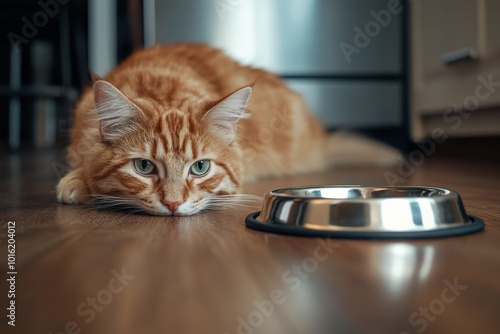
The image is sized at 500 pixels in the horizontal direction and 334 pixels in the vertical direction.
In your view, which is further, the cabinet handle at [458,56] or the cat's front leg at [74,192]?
the cabinet handle at [458,56]

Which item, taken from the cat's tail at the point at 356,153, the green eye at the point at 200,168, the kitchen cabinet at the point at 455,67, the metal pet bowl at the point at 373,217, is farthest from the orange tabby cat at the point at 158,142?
the kitchen cabinet at the point at 455,67

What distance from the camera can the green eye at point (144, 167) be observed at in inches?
51.4

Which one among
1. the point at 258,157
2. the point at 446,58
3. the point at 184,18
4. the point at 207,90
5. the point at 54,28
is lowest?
the point at 258,157

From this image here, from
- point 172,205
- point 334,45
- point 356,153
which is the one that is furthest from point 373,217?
point 334,45

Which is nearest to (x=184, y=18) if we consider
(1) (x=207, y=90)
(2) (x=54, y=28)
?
(1) (x=207, y=90)

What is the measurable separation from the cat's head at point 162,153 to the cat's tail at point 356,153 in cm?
129

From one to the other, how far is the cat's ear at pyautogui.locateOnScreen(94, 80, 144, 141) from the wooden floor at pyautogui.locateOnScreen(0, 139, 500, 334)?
261 millimetres

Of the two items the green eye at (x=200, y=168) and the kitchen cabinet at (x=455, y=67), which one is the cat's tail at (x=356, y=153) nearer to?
the kitchen cabinet at (x=455, y=67)

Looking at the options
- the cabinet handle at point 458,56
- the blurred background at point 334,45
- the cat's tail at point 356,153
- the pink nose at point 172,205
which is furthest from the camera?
the blurred background at point 334,45

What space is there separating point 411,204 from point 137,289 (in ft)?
1.47

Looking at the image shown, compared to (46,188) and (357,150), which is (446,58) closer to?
(357,150)

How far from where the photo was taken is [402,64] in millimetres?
3221

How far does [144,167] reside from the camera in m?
1.31

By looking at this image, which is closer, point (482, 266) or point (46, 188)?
point (482, 266)
